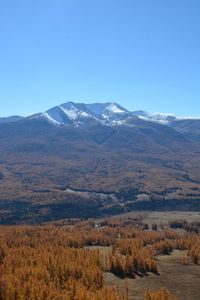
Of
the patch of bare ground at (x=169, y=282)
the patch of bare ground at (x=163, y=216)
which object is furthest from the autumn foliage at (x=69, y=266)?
the patch of bare ground at (x=163, y=216)

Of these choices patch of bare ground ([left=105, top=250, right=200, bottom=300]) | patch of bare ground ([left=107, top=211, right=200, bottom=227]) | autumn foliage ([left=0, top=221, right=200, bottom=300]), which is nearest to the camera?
autumn foliage ([left=0, top=221, right=200, bottom=300])

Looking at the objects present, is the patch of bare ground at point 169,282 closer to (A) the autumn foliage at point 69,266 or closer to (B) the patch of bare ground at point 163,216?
(A) the autumn foliage at point 69,266

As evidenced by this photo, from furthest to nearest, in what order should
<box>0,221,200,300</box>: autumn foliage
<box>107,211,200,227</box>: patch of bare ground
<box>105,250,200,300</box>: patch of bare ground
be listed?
<box>107,211,200,227</box>: patch of bare ground, <box>105,250,200,300</box>: patch of bare ground, <box>0,221,200,300</box>: autumn foliage

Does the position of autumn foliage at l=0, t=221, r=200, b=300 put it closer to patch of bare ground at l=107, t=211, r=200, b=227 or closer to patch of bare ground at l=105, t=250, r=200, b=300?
patch of bare ground at l=105, t=250, r=200, b=300

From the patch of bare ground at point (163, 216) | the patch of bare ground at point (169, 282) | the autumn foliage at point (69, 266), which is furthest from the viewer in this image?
the patch of bare ground at point (163, 216)

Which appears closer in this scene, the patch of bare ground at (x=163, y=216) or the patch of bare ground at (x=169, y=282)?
the patch of bare ground at (x=169, y=282)

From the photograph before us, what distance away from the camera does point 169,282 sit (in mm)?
57844

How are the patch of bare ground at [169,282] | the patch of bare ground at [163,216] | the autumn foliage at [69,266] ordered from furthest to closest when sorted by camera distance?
the patch of bare ground at [163,216]
the patch of bare ground at [169,282]
the autumn foliage at [69,266]

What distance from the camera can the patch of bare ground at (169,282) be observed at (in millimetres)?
53031

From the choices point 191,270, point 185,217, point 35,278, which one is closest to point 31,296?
point 35,278

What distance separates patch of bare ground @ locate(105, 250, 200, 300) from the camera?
53.0 metres

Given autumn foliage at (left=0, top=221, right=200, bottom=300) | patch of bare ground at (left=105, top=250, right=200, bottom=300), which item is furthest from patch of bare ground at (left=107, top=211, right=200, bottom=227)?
patch of bare ground at (left=105, top=250, right=200, bottom=300)

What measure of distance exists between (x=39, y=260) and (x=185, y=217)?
99.6 meters

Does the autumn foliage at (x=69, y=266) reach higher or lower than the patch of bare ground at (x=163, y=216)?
higher
